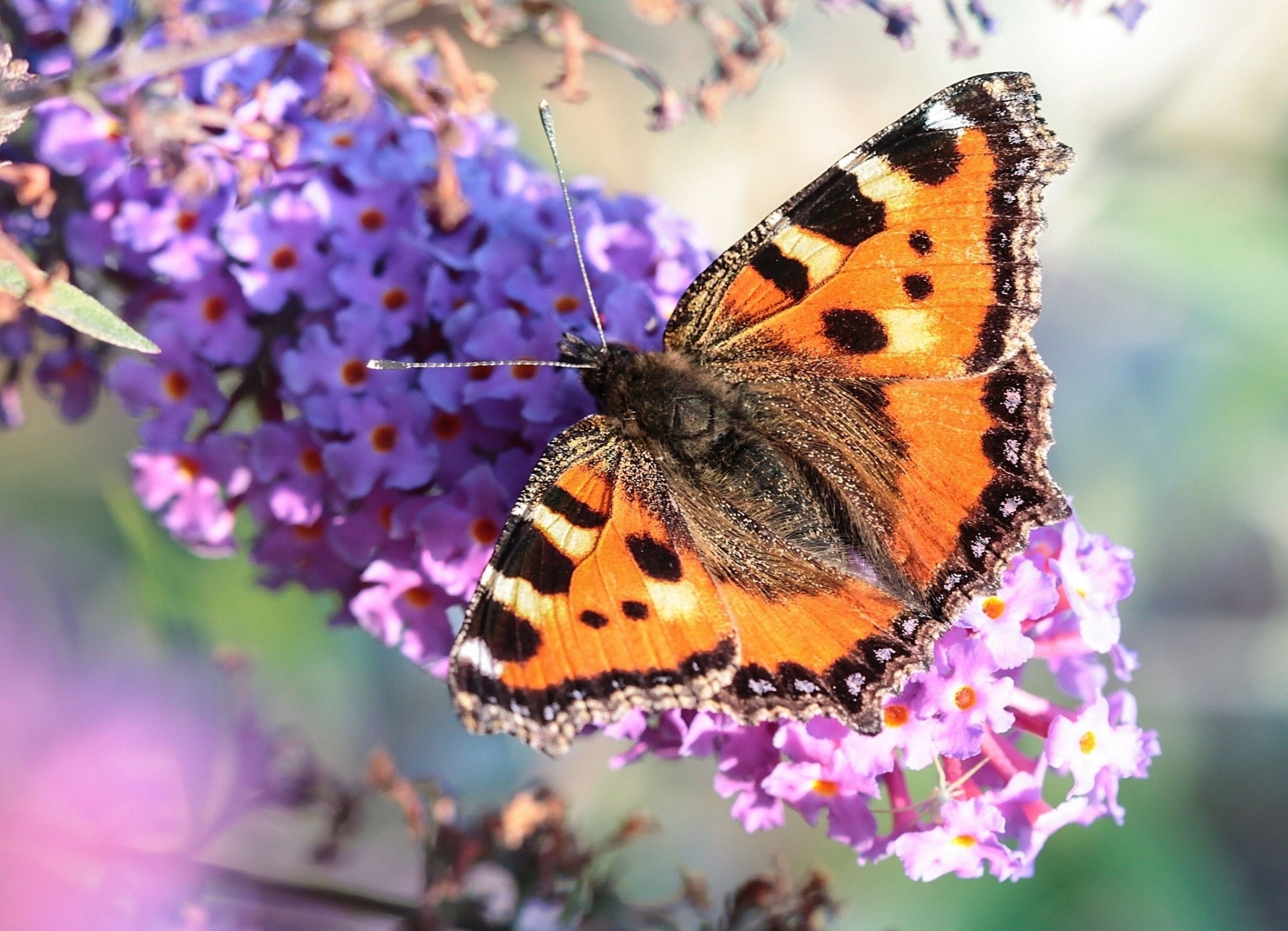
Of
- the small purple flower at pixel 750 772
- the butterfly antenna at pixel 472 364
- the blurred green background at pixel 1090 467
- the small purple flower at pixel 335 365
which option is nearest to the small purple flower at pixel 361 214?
the small purple flower at pixel 335 365

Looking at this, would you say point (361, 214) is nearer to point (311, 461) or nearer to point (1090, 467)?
point (311, 461)

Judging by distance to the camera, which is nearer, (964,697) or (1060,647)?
(964,697)

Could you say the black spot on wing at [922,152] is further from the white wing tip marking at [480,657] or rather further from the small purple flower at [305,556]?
the small purple flower at [305,556]

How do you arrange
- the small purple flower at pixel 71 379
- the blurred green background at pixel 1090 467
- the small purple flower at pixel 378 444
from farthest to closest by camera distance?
the blurred green background at pixel 1090 467 < the small purple flower at pixel 71 379 < the small purple flower at pixel 378 444

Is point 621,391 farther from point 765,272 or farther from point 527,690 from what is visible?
point 527,690

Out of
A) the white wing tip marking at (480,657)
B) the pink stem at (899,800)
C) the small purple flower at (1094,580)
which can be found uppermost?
the small purple flower at (1094,580)

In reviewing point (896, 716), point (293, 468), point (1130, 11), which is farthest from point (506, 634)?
point (1130, 11)

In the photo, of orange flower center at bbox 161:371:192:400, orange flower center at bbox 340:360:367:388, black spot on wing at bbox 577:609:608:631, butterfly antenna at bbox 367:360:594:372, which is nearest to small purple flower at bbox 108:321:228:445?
orange flower center at bbox 161:371:192:400
